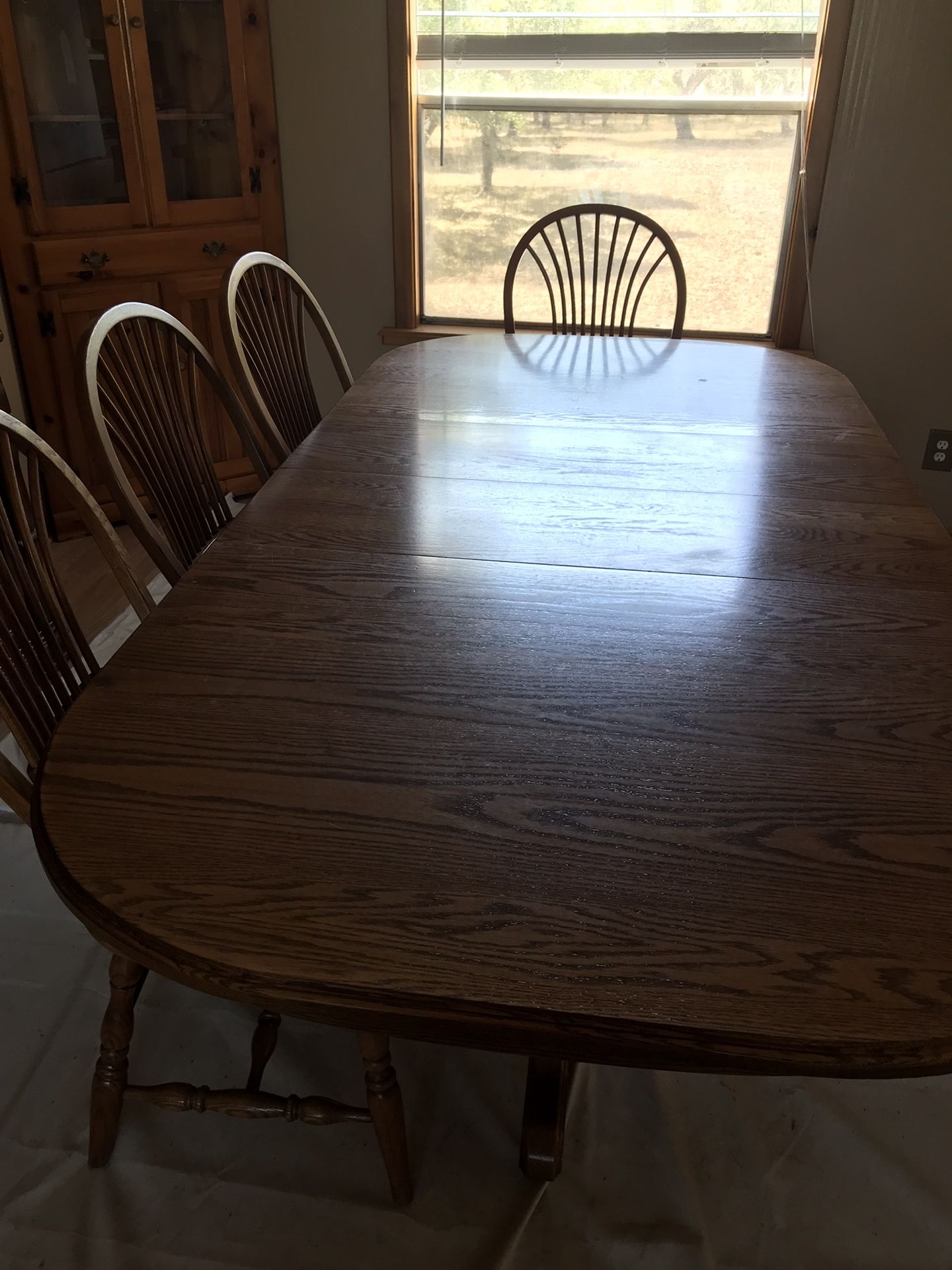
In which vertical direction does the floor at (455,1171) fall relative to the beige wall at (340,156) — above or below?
below

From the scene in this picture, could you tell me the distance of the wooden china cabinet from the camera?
102 inches

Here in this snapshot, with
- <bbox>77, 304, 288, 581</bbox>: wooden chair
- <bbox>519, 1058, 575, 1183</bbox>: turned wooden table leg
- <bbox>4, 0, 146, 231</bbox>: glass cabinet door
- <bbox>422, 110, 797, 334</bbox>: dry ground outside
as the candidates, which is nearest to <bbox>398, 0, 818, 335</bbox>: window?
<bbox>422, 110, 797, 334</bbox>: dry ground outside

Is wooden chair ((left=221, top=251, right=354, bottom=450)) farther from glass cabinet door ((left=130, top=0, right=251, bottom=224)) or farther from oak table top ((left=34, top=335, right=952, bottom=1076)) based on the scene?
glass cabinet door ((left=130, top=0, right=251, bottom=224))

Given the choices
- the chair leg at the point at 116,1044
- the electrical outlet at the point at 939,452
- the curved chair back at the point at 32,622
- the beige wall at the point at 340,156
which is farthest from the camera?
the electrical outlet at the point at 939,452

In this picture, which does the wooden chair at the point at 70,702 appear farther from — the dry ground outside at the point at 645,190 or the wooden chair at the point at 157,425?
the dry ground outside at the point at 645,190

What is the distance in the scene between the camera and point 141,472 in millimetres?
1541

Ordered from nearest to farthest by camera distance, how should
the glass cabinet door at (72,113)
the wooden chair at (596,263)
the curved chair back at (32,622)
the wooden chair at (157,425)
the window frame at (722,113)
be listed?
the curved chair back at (32,622)
the wooden chair at (157,425)
the wooden chair at (596,263)
the glass cabinet door at (72,113)
the window frame at (722,113)

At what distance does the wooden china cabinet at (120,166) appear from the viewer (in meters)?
2.58

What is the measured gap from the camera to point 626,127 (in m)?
2.87

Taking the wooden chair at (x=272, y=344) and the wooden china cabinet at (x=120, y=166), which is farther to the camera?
the wooden china cabinet at (x=120, y=166)

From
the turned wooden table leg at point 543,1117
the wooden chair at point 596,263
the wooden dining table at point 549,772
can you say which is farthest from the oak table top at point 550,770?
the wooden chair at point 596,263

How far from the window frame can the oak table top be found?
62.8 inches

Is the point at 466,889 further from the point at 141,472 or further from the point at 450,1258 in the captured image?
the point at 141,472

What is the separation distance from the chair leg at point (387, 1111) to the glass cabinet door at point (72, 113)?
239 centimetres
